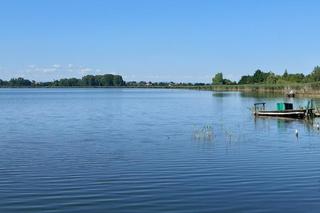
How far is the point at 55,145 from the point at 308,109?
3596 centimetres

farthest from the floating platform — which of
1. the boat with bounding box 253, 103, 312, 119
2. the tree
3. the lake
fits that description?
the tree

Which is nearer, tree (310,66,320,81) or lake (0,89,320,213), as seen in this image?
lake (0,89,320,213)

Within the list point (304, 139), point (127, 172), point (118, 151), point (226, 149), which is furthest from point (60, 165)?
point (304, 139)

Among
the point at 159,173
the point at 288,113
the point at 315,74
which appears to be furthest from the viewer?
the point at 315,74

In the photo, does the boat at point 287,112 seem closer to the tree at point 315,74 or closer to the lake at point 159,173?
the lake at point 159,173

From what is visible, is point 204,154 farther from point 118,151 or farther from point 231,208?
point 231,208

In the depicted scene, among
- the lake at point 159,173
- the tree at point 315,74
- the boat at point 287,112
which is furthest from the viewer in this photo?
the tree at point 315,74

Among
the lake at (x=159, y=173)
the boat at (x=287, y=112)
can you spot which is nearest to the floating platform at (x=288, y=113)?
the boat at (x=287, y=112)

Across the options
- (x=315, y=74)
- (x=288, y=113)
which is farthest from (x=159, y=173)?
(x=315, y=74)

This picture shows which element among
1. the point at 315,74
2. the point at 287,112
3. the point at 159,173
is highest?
the point at 315,74

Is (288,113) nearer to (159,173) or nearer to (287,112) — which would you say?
(287,112)

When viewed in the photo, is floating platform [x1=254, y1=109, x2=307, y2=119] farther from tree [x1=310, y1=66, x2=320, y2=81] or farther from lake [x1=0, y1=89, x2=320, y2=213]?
tree [x1=310, y1=66, x2=320, y2=81]

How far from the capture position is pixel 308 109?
6166 centimetres

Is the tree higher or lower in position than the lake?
higher
